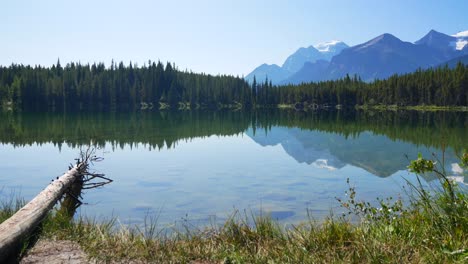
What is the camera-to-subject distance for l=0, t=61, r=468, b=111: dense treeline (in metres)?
138

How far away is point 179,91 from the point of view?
7726 inches

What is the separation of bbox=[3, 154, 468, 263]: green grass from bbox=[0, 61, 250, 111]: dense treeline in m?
147

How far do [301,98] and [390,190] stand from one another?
16605 cm

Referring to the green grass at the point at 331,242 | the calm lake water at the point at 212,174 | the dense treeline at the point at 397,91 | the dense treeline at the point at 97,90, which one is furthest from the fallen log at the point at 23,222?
the dense treeline at the point at 97,90

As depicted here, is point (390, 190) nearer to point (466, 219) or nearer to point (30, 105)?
point (466, 219)

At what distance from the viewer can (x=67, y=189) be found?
15.3 meters

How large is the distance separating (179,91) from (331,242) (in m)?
192

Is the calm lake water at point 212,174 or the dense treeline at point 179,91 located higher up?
the dense treeline at point 179,91

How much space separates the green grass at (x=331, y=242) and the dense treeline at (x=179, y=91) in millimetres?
137303

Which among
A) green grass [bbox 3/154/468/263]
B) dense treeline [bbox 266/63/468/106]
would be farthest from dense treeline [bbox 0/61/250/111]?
green grass [bbox 3/154/468/263]

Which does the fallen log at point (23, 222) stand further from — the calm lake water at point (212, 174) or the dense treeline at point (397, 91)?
the dense treeline at point (397, 91)

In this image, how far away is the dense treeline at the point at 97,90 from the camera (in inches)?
5679

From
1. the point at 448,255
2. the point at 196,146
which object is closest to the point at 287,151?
the point at 196,146

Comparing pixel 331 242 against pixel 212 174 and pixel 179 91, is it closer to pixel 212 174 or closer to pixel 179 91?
pixel 212 174
